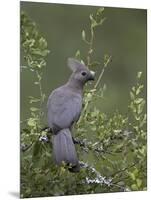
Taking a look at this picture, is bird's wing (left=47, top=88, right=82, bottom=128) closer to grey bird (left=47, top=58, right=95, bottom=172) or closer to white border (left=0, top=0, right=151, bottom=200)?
grey bird (left=47, top=58, right=95, bottom=172)

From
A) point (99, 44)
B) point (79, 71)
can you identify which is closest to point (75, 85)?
point (79, 71)

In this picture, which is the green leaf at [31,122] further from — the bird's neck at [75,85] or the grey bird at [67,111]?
the bird's neck at [75,85]

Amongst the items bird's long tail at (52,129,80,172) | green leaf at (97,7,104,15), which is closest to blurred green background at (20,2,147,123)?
green leaf at (97,7,104,15)

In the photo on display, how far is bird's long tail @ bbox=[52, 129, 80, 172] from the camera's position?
330 centimetres

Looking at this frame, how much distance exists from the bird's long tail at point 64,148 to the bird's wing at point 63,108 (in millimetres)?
54

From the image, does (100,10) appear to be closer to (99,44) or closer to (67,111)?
(99,44)

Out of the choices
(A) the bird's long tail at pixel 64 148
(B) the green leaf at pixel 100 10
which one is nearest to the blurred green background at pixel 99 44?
(B) the green leaf at pixel 100 10

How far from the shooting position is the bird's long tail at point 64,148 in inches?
130

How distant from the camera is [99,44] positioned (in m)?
3.43

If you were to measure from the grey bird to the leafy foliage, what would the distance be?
42 mm

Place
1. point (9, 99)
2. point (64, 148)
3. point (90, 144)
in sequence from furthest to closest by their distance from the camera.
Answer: point (90, 144) → point (64, 148) → point (9, 99)

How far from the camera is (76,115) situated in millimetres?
3354

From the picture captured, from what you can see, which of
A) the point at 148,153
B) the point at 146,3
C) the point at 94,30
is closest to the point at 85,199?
the point at 148,153

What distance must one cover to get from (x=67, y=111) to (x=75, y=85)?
16cm
